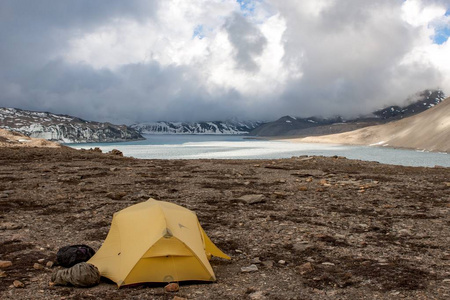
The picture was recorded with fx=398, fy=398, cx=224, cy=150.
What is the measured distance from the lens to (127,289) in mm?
7328

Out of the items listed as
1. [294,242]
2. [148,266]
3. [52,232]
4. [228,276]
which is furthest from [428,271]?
[52,232]

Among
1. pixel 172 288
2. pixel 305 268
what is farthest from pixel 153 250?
pixel 305 268

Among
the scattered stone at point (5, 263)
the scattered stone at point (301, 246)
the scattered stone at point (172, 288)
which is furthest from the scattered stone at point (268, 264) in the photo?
the scattered stone at point (5, 263)

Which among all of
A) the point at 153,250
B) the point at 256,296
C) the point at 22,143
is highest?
the point at 22,143

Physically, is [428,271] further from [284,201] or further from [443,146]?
[443,146]

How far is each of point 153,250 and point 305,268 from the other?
3105mm

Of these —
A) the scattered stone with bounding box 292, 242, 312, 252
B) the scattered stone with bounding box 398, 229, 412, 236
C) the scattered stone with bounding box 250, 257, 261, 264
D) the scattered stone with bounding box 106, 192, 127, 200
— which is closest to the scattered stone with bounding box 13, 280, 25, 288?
the scattered stone with bounding box 250, 257, 261, 264

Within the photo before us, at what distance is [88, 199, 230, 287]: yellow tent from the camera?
298 inches

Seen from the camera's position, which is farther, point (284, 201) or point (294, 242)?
point (284, 201)

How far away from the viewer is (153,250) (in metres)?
7.64

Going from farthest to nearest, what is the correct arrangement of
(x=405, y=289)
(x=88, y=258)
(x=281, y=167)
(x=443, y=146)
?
1. (x=443, y=146)
2. (x=281, y=167)
3. (x=88, y=258)
4. (x=405, y=289)

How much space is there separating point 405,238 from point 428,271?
2.54 m

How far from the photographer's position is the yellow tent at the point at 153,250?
756 cm

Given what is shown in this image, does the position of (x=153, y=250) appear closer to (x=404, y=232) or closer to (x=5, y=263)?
(x=5, y=263)
